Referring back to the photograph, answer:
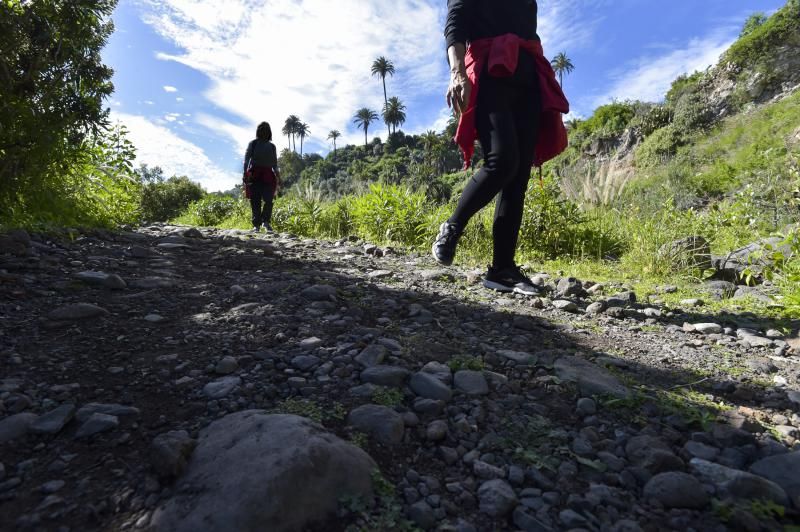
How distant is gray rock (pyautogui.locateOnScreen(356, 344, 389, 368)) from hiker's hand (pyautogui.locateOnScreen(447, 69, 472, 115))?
161 cm

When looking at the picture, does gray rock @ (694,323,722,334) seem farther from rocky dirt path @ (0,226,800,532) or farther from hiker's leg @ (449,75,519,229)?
hiker's leg @ (449,75,519,229)

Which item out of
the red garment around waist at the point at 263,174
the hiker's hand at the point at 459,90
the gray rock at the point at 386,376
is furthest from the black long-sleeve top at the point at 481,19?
the red garment around waist at the point at 263,174

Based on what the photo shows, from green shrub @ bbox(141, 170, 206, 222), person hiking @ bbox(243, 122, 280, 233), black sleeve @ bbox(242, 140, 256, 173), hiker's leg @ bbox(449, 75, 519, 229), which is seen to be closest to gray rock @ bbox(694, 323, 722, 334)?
hiker's leg @ bbox(449, 75, 519, 229)

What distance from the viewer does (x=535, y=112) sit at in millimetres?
2719

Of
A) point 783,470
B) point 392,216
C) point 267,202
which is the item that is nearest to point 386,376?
point 783,470

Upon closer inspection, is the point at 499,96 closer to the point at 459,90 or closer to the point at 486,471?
the point at 459,90

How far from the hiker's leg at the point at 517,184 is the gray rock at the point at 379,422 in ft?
6.09

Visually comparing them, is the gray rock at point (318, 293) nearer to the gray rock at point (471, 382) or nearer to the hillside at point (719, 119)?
the gray rock at point (471, 382)

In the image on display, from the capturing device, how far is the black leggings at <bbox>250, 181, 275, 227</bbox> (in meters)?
7.66

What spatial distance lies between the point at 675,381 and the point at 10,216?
13.0ft

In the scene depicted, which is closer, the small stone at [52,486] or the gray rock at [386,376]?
the small stone at [52,486]

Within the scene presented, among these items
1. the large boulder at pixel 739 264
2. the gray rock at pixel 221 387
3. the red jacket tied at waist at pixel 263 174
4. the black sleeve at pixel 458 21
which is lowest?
the gray rock at pixel 221 387

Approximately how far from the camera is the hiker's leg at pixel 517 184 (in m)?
2.71

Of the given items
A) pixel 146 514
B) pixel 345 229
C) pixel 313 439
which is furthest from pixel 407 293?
pixel 345 229
